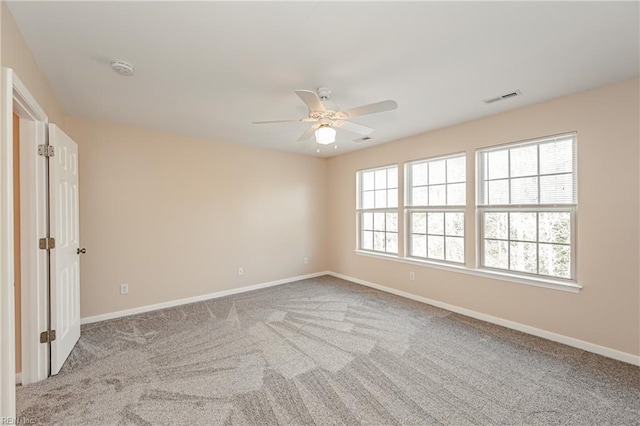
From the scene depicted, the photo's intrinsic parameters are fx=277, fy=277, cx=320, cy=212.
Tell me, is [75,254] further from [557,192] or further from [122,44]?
[557,192]

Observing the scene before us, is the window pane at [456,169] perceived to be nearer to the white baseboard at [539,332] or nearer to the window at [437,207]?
the window at [437,207]

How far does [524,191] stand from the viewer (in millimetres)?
3285

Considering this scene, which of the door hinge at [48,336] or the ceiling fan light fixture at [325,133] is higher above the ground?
the ceiling fan light fixture at [325,133]

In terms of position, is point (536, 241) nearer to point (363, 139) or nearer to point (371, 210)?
point (371, 210)

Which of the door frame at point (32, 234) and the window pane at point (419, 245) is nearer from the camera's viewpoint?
the door frame at point (32, 234)

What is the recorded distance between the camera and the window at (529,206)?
299 cm

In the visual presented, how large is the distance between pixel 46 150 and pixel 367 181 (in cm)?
441

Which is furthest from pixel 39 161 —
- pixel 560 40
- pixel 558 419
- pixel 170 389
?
pixel 558 419

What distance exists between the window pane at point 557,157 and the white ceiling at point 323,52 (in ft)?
1.78

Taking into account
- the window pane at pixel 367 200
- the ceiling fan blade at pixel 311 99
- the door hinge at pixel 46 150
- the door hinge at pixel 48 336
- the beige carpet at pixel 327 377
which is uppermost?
the ceiling fan blade at pixel 311 99

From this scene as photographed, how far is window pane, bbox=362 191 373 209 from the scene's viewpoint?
528cm

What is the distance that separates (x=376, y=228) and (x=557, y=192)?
8.84 feet

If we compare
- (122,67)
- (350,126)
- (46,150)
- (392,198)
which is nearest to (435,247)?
(392,198)

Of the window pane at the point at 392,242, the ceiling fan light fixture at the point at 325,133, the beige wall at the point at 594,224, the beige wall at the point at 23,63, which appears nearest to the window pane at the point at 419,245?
the window pane at the point at 392,242
